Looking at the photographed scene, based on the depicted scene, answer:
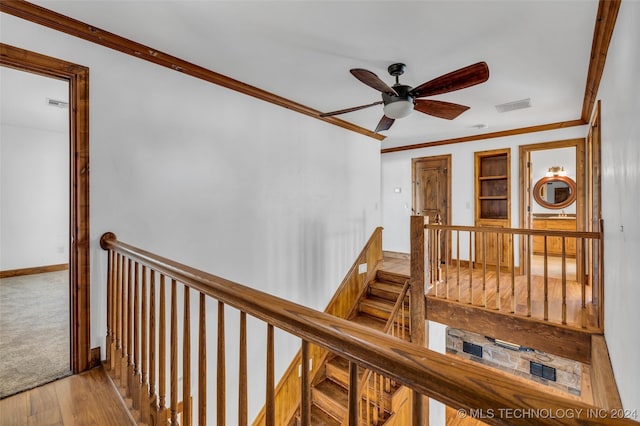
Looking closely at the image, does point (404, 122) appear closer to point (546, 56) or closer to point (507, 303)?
point (546, 56)

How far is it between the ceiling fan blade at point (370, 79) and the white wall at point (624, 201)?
4.30ft

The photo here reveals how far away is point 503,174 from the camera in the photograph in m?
5.36

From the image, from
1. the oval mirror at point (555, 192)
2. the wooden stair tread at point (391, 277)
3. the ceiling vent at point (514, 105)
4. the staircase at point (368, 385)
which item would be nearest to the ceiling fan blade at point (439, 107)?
the ceiling vent at point (514, 105)

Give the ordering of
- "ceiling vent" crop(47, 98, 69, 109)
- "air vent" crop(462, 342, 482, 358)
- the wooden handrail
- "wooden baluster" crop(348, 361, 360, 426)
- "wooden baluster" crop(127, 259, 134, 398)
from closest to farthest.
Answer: the wooden handrail, "wooden baluster" crop(348, 361, 360, 426), "wooden baluster" crop(127, 259, 134, 398), "ceiling vent" crop(47, 98, 69, 109), "air vent" crop(462, 342, 482, 358)

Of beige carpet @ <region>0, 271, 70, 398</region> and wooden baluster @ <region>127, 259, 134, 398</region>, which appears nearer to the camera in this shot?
wooden baluster @ <region>127, 259, 134, 398</region>

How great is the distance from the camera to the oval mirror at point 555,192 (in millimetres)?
6801

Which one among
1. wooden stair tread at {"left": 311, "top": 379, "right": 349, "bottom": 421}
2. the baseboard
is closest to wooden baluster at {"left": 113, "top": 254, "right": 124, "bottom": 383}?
wooden stair tread at {"left": 311, "top": 379, "right": 349, "bottom": 421}

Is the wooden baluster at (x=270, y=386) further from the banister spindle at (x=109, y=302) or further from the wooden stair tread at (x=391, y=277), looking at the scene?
the wooden stair tread at (x=391, y=277)

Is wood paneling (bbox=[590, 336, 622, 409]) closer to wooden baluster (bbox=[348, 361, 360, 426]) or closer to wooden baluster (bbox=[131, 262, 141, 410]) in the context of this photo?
wooden baluster (bbox=[348, 361, 360, 426])

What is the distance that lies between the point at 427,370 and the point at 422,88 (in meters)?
2.32

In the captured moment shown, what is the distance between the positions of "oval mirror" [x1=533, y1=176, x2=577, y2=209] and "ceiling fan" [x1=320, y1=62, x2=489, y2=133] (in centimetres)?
581

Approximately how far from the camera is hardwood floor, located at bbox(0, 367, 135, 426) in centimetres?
160

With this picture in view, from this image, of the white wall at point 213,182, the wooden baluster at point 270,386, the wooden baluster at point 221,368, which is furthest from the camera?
the white wall at point 213,182

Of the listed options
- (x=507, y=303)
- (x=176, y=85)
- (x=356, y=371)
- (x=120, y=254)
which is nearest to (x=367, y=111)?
(x=176, y=85)
